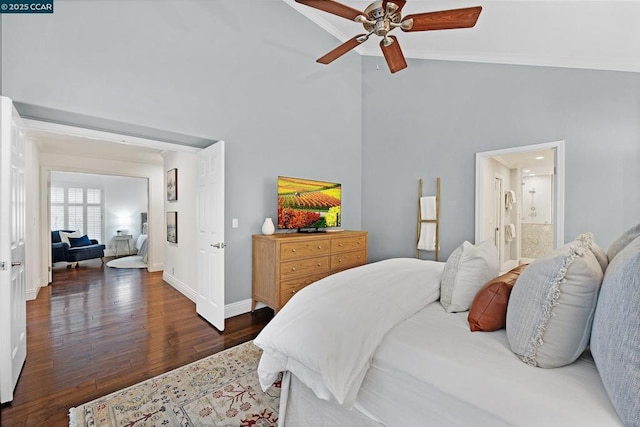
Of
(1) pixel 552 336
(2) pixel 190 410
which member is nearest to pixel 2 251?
(2) pixel 190 410

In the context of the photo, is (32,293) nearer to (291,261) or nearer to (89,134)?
(89,134)

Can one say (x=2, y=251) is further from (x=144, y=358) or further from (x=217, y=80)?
(x=217, y=80)

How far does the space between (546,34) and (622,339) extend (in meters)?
3.50

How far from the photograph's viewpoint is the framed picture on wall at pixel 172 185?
4570mm

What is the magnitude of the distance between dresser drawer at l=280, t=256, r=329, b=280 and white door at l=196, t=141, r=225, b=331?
654mm

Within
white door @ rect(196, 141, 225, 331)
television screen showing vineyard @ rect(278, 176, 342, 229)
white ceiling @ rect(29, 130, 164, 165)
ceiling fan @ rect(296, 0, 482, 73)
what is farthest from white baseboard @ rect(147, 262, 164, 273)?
ceiling fan @ rect(296, 0, 482, 73)

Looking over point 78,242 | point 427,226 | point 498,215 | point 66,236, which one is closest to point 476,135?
point 427,226

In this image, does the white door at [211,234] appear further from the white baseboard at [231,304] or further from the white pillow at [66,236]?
the white pillow at [66,236]

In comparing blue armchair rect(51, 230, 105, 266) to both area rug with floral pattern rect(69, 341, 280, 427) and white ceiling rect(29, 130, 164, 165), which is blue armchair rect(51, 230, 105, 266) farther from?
area rug with floral pattern rect(69, 341, 280, 427)

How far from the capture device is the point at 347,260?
3734 mm

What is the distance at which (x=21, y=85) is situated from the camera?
209cm

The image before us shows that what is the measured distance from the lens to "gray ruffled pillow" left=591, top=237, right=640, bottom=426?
72 cm

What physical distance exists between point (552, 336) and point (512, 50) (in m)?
3.64

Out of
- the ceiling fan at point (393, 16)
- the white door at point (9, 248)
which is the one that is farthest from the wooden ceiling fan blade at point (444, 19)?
the white door at point (9, 248)
